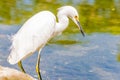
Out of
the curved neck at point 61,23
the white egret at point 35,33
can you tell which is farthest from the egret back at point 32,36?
the curved neck at point 61,23

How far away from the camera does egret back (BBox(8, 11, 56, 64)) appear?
5805mm

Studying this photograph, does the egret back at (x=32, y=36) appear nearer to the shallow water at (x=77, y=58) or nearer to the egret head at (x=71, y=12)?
the egret head at (x=71, y=12)

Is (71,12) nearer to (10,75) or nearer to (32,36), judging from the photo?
(32,36)

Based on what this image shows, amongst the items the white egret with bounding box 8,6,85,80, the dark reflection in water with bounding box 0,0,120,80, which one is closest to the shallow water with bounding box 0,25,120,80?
the dark reflection in water with bounding box 0,0,120,80

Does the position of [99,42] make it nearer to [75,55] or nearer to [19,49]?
[75,55]

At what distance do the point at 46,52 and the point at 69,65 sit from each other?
2.11 feet

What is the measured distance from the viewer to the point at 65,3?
11703 mm

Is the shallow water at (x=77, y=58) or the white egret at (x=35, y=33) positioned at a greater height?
the white egret at (x=35, y=33)

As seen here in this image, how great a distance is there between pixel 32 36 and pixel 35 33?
6cm

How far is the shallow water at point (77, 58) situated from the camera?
7266mm

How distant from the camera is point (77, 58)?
314 inches

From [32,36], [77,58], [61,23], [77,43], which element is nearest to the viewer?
[32,36]

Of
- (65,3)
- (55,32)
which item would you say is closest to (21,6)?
(65,3)

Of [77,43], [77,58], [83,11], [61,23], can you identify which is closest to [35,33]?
[61,23]
